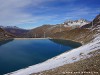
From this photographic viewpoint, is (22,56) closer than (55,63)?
No

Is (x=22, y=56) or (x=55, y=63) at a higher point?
(x=55, y=63)

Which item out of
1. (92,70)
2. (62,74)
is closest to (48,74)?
(62,74)

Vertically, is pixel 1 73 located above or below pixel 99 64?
below

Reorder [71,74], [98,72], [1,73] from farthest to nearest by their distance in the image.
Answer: [1,73]
[71,74]
[98,72]

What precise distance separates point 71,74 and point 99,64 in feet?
15.6

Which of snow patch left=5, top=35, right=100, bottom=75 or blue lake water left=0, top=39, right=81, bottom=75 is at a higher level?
snow patch left=5, top=35, right=100, bottom=75

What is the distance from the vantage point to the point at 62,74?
2780 centimetres

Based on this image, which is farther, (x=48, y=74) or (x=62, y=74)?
(x=48, y=74)

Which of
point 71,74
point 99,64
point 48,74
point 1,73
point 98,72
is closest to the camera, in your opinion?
point 98,72

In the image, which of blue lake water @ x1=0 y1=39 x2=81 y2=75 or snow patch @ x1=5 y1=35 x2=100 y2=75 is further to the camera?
blue lake water @ x1=0 y1=39 x2=81 y2=75

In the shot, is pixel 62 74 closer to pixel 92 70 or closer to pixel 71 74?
pixel 71 74

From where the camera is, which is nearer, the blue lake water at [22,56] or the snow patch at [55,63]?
the snow patch at [55,63]

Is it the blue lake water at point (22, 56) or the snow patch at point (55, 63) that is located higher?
the snow patch at point (55, 63)

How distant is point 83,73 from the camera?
25.4 m
